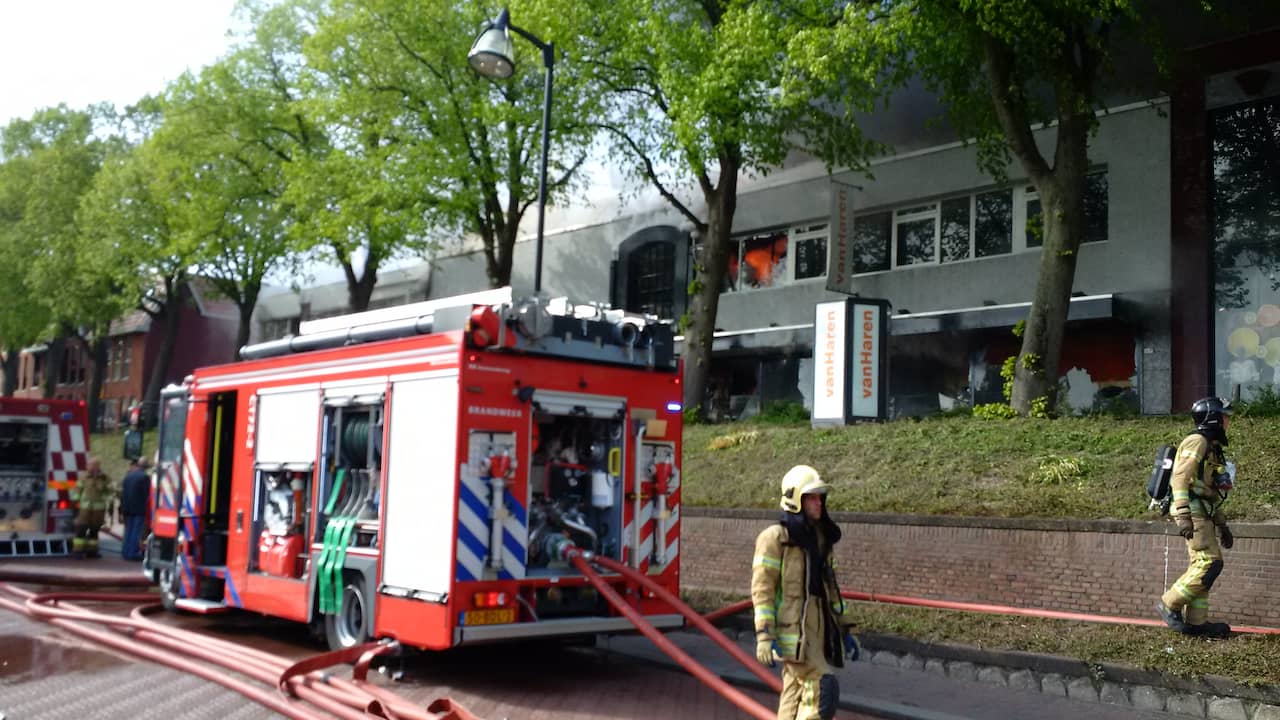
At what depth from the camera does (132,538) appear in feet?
65.1

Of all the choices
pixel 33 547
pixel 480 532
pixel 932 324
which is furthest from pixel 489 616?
pixel 932 324

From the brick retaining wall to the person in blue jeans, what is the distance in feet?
35.3

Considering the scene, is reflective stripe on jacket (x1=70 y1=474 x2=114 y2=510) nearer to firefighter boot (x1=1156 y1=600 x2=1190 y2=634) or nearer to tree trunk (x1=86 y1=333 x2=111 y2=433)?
firefighter boot (x1=1156 y1=600 x2=1190 y2=634)

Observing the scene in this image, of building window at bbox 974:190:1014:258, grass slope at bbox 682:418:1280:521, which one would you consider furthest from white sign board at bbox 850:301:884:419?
building window at bbox 974:190:1014:258

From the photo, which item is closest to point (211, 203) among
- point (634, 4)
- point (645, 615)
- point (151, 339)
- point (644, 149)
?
point (644, 149)

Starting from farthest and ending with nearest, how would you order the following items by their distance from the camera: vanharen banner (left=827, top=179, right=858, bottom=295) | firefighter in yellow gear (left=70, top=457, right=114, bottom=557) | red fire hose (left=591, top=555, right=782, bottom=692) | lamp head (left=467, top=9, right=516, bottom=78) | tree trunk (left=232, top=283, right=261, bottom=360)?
tree trunk (left=232, top=283, right=261, bottom=360)
vanharen banner (left=827, top=179, right=858, bottom=295)
firefighter in yellow gear (left=70, top=457, right=114, bottom=557)
lamp head (left=467, top=9, right=516, bottom=78)
red fire hose (left=591, top=555, right=782, bottom=692)

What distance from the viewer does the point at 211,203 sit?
32.0 meters

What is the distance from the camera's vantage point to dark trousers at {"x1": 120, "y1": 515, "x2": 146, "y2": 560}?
64.8 ft

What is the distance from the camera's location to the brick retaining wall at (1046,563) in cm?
970

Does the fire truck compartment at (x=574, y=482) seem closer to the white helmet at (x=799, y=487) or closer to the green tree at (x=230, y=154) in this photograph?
the white helmet at (x=799, y=487)

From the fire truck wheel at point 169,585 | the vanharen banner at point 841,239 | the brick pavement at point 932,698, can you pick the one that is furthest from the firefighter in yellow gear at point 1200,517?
the vanharen banner at point 841,239

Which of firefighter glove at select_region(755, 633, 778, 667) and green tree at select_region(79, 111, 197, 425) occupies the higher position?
green tree at select_region(79, 111, 197, 425)

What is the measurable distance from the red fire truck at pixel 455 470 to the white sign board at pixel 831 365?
866 cm

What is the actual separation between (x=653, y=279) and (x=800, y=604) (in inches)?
974
